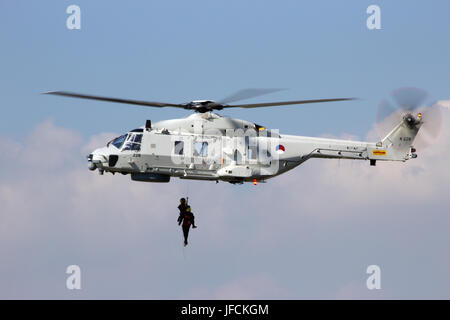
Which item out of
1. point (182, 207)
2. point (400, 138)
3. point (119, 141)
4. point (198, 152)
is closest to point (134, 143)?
point (119, 141)

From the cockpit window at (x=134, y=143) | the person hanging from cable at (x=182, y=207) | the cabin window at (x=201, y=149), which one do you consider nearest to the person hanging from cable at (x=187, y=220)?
the person hanging from cable at (x=182, y=207)

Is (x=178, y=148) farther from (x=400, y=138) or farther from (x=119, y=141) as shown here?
(x=400, y=138)

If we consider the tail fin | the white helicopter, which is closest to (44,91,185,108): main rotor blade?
the white helicopter

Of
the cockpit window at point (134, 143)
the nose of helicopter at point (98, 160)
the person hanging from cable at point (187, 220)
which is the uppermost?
the cockpit window at point (134, 143)

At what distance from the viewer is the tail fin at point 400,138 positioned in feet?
112

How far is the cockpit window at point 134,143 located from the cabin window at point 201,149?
8.78 ft

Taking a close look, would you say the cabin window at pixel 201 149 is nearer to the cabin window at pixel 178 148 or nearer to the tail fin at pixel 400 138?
the cabin window at pixel 178 148

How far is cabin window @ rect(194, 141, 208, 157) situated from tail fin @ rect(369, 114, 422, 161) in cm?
893

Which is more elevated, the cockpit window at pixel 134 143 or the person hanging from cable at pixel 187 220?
the cockpit window at pixel 134 143
